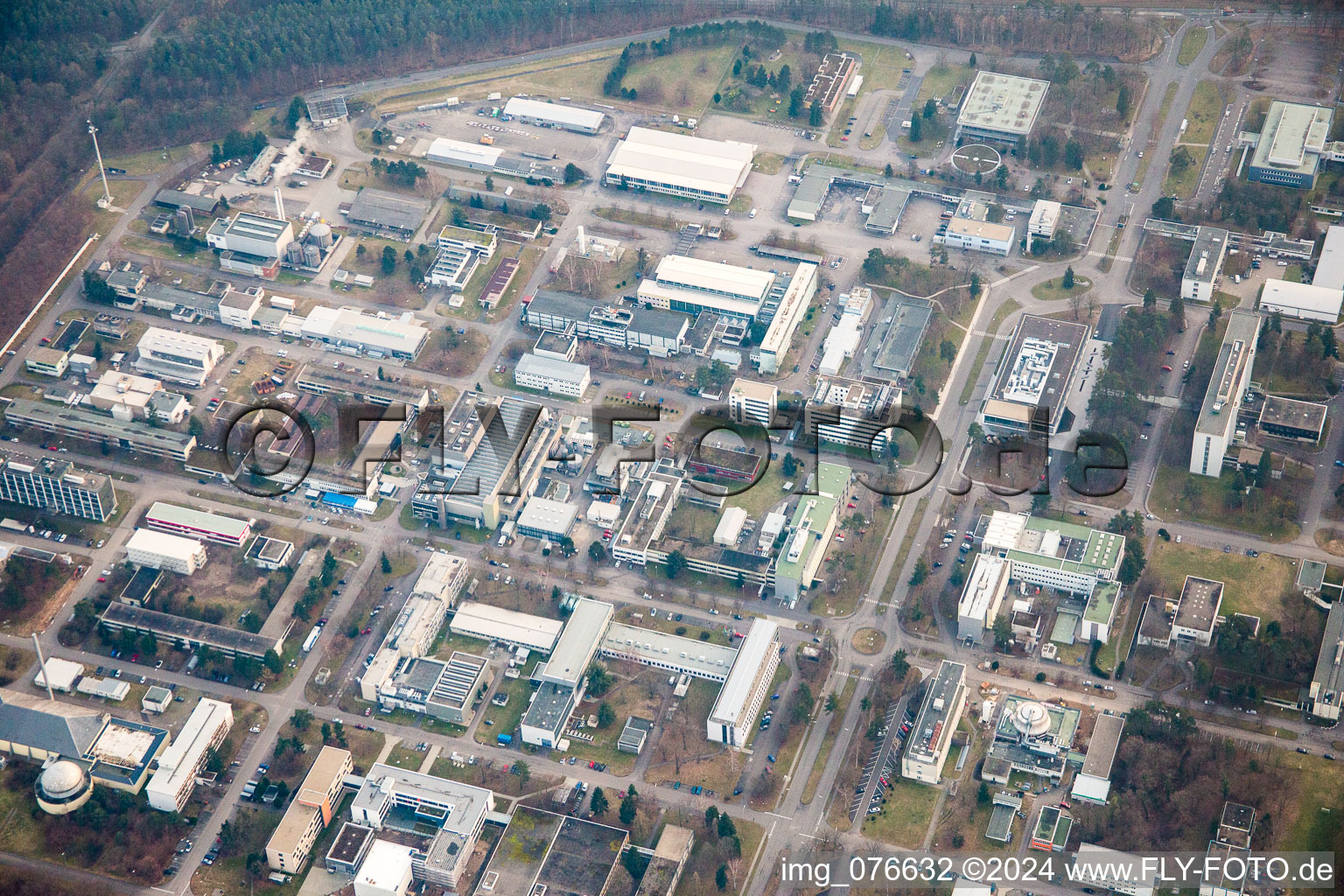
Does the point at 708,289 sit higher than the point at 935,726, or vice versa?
the point at 708,289

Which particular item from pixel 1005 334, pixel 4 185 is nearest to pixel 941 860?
pixel 1005 334

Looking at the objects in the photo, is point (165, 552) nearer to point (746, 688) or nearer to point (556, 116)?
point (746, 688)

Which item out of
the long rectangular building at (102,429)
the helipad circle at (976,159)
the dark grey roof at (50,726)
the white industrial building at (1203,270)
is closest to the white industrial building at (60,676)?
the dark grey roof at (50,726)

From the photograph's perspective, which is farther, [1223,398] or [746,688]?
[1223,398]

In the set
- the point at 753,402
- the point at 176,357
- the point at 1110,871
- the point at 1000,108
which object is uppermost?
the point at 1000,108

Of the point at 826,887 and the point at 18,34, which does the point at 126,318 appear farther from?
the point at 826,887

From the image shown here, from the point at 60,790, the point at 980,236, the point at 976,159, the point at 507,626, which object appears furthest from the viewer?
the point at 976,159

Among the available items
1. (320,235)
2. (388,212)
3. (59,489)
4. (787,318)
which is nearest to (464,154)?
(388,212)
